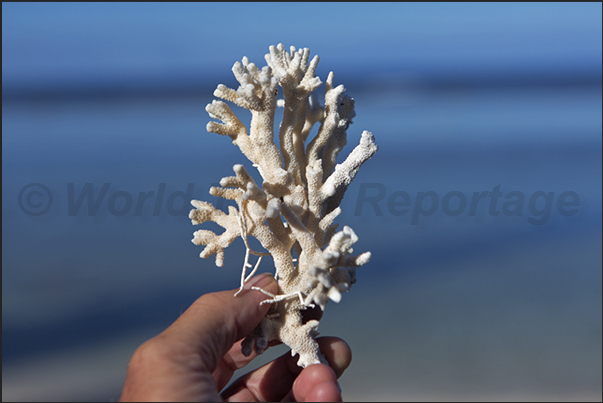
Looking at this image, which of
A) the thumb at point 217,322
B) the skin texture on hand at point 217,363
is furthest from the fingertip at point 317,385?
the thumb at point 217,322

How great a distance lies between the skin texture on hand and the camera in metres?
1.53

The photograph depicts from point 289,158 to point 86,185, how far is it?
17.7 ft

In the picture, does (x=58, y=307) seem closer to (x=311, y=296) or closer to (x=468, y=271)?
(x=311, y=296)

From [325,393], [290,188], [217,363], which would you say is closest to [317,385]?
[325,393]

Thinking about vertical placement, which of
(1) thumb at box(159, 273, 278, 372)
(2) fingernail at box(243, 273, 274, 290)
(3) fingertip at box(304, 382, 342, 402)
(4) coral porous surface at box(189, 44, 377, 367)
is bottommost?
(3) fingertip at box(304, 382, 342, 402)

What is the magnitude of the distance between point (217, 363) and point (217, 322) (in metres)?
0.16

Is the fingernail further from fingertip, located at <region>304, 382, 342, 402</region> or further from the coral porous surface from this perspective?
fingertip, located at <region>304, 382, 342, 402</region>

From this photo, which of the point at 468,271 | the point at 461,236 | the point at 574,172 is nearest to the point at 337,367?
the point at 468,271

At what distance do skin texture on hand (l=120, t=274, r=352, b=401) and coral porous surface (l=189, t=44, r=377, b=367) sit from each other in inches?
3.8

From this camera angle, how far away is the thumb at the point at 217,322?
1695mm

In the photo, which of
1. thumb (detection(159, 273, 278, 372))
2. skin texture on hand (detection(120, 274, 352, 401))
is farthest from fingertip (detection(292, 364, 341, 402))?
thumb (detection(159, 273, 278, 372))

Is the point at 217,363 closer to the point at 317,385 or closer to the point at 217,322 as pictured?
the point at 217,322

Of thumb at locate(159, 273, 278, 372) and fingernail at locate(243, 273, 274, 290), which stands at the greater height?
fingernail at locate(243, 273, 274, 290)

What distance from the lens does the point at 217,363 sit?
181cm
